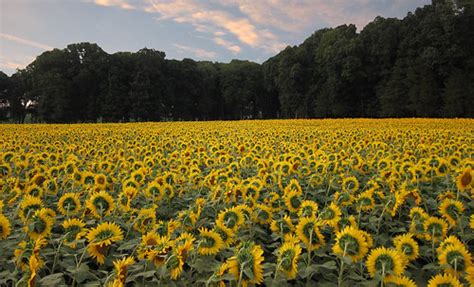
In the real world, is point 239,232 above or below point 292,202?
below

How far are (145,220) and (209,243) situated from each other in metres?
0.95

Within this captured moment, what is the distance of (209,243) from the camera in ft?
8.92

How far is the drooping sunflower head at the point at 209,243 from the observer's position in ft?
8.84

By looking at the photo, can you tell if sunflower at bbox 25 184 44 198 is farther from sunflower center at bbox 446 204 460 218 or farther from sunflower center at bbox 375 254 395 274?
sunflower center at bbox 446 204 460 218

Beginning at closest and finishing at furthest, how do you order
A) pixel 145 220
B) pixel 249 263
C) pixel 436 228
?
1. pixel 249 263
2. pixel 436 228
3. pixel 145 220

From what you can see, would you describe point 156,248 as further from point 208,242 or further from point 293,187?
point 293,187

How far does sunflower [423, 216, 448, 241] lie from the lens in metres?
3.10

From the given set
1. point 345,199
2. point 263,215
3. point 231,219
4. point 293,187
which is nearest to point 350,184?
point 345,199

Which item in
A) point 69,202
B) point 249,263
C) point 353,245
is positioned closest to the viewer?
point 249,263

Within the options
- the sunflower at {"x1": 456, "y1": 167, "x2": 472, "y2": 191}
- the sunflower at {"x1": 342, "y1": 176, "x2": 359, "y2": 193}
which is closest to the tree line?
the sunflower at {"x1": 342, "y1": 176, "x2": 359, "y2": 193}

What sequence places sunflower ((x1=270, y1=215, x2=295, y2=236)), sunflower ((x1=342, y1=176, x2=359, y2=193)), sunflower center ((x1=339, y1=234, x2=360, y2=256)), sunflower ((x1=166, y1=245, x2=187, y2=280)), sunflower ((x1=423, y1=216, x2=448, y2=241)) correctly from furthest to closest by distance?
sunflower ((x1=342, y1=176, x2=359, y2=193)) < sunflower ((x1=270, y1=215, x2=295, y2=236)) < sunflower ((x1=423, y1=216, x2=448, y2=241)) < sunflower center ((x1=339, y1=234, x2=360, y2=256)) < sunflower ((x1=166, y1=245, x2=187, y2=280))

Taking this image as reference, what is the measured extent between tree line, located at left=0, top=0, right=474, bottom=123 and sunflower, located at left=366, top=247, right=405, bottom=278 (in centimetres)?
4265

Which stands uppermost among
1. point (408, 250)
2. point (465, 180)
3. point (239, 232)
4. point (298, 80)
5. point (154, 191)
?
point (298, 80)

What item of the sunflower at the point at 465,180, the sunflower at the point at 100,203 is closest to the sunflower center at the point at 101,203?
the sunflower at the point at 100,203
